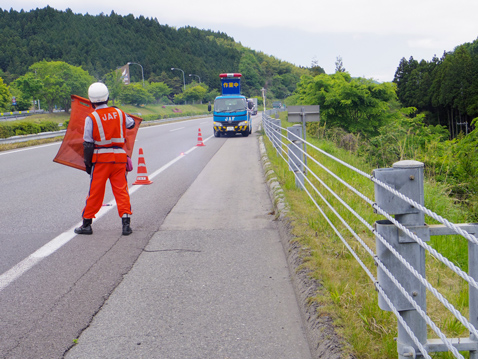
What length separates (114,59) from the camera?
148875 mm

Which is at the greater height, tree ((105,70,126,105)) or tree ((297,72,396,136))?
tree ((105,70,126,105))

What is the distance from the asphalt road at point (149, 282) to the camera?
11.4ft

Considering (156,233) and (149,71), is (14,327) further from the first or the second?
(149,71)

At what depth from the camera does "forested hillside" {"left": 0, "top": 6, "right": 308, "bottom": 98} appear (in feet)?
444

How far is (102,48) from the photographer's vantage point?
492 feet

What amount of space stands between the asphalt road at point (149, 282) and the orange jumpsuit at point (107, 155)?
1.53 feet

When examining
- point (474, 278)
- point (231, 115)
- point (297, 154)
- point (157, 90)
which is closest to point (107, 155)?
point (297, 154)

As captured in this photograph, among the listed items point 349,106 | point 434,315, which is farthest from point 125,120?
point 349,106

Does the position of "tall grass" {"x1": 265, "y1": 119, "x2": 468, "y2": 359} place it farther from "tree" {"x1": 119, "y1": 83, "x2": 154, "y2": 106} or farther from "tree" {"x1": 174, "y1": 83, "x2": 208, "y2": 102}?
"tree" {"x1": 174, "y1": 83, "x2": 208, "y2": 102}

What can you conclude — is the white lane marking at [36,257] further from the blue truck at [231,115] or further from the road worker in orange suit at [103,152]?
the blue truck at [231,115]

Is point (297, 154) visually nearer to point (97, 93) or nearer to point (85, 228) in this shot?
point (97, 93)

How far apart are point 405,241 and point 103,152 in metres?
4.59

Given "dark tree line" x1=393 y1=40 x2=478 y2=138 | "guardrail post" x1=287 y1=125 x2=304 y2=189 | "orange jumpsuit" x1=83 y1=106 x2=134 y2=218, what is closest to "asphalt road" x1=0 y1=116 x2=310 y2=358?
"orange jumpsuit" x1=83 y1=106 x2=134 y2=218

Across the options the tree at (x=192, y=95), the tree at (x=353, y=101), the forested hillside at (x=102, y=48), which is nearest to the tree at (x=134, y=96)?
the tree at (x=192, y=95)
